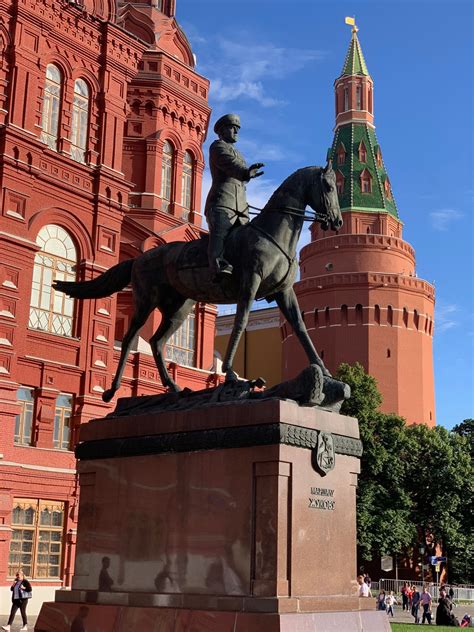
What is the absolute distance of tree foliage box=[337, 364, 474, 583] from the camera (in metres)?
45.8

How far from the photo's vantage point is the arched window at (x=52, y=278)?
28.8 metres

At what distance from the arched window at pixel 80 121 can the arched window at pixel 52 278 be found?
3.18m

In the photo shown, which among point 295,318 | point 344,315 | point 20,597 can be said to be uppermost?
point 344,315

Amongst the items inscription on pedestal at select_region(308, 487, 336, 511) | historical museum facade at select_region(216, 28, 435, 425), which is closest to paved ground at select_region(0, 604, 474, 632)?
inscription on pedestal at select_region(308, 487, 336, 511)

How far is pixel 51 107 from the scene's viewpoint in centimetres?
3073

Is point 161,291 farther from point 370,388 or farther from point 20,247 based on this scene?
point 370,388

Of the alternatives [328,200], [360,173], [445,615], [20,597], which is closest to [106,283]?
[328,200]

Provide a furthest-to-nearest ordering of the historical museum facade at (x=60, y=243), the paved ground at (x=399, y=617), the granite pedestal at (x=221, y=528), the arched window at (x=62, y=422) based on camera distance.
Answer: the arched window at (x=62, y=422)
the historical museum facade at (x=60, y=243)
the paved ground at (x=399, y=617)
the granite pedestal at (x=221, y=528)

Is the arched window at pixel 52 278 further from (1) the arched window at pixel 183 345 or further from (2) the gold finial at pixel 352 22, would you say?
(2) the gold finial at pixel 352 22

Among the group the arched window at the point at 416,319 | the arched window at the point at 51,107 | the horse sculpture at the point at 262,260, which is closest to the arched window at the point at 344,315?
the arched window at the point at 416,319

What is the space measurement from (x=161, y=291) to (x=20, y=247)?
17548mm

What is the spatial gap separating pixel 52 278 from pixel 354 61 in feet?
172

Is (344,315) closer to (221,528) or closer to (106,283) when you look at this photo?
(106,283)

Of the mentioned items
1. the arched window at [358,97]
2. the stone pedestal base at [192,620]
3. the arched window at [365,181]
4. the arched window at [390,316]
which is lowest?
the stone pedestal base at [192,620]
